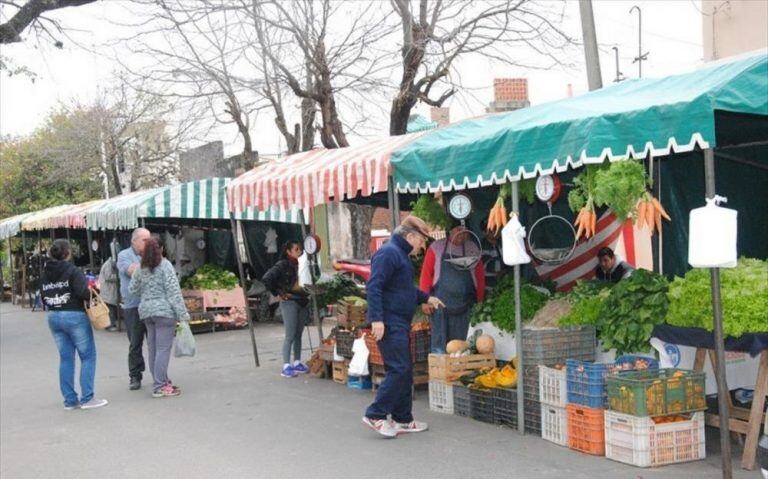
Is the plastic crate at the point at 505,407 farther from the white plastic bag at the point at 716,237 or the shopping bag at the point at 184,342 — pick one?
the shopping bag at the point at 184,342

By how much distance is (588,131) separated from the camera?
6160 millimetres

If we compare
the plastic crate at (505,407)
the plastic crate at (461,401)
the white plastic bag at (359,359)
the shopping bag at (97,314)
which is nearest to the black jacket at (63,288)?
the shopping bag at (97,314)

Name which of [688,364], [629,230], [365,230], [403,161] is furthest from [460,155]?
[365,230]

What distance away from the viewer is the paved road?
6430 mm

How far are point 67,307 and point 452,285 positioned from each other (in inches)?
173

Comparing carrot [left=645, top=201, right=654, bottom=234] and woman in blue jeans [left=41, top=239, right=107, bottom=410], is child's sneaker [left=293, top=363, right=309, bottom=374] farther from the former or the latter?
carrot [left=645, top=201, right=654, bottom=234]

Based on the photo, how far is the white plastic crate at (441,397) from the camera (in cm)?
821

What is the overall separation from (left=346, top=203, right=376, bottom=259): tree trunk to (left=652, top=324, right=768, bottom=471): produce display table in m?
11.1

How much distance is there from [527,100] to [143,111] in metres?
15.0

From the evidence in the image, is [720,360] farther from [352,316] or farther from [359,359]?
[352,316]

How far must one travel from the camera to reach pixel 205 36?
17094mm

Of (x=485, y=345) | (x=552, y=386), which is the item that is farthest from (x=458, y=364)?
(x=552, y=386)

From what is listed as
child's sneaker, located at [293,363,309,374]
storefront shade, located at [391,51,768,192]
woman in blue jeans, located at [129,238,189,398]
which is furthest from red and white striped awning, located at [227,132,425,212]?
child's sneaker, located at [293,363,309,374]

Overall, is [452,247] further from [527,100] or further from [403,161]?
[527,100]
